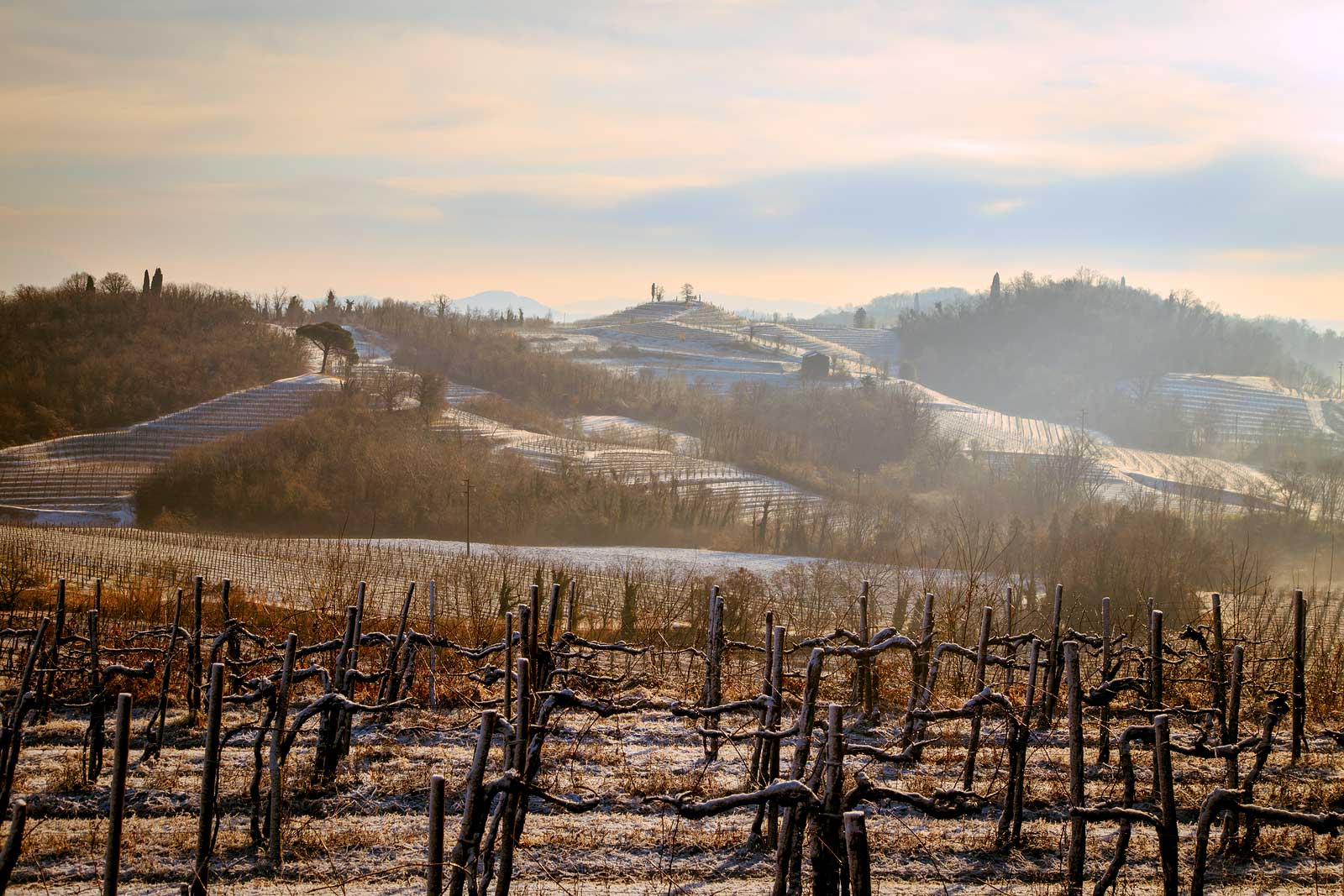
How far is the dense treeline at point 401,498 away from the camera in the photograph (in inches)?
1495

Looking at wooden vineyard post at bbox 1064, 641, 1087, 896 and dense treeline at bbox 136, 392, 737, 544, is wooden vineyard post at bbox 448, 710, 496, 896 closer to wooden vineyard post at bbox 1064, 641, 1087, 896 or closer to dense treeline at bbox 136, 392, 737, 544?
wooden vineyard post at bbox 1064, 641, 1087, 896

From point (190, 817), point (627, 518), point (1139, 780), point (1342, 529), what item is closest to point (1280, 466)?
point (1342, 529)

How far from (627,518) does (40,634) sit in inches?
1242

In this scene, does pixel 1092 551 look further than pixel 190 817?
Yes

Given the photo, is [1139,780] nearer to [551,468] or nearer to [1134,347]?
[551,468]

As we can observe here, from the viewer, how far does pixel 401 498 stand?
39.2 metres

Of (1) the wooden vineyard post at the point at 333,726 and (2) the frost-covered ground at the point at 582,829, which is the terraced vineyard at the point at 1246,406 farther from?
(1) the wooden vineyard post at the point at 333,726

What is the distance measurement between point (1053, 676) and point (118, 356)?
5253cm

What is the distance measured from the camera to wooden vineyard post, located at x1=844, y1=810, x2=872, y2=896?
160 inches

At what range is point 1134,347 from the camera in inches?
3812

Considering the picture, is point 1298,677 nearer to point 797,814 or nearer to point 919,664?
point 919,664

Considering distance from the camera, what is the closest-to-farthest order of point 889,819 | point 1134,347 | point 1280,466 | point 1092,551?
1. point 889,819
2. point 1092,551
3. point 1280,466
4. point 1134,347

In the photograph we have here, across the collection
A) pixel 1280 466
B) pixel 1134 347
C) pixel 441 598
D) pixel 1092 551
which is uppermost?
pixel 1134 347

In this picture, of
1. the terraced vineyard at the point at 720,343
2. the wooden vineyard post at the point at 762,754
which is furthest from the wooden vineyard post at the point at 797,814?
the terraced vineyard at the point at 720,343
